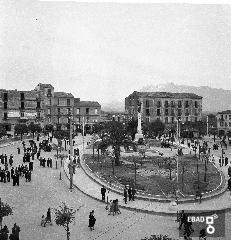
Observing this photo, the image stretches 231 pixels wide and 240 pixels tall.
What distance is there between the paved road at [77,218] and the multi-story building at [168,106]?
59.7 meters

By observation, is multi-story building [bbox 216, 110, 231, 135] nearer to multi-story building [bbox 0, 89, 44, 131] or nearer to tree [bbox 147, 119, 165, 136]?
tree [bbox 147, 119, 165, 136]

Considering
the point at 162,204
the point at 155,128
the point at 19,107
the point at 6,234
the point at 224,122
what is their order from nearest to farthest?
the point at 6,234
the point at 162,204
the point at 155,128
the point at 19,107
the point at 224,122

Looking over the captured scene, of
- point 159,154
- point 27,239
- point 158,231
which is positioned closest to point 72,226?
point 27,239

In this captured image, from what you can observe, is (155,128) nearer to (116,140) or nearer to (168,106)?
(168,106)

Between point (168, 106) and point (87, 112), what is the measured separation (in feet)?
63.8

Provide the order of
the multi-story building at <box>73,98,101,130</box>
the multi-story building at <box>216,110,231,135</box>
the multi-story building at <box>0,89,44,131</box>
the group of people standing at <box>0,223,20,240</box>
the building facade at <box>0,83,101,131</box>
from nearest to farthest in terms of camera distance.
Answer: the group of people standing at <box>0,223,20,240</box> < the multi-story building at <box>0,89,44,131</box> < the building facade at <box>0,83,101,131</box> < the multi-story building at <box>216,110,231,135</box> < the multi-story building at <box>73,98,101,130</box>

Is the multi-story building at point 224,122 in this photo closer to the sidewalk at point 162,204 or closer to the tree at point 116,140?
the tree at point 116,140

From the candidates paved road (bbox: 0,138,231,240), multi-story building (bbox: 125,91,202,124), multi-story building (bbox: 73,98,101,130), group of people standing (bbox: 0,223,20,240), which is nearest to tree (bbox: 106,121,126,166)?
paved road (bbox: 0,138,231,240)

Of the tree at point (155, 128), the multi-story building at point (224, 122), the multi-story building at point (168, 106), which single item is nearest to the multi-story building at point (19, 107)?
the multi-story building at point (168, 106)

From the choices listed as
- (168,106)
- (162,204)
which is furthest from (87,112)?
(162,204)

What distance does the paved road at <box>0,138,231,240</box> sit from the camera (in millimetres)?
15484

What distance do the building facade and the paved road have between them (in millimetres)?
51657

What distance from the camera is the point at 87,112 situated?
85375 mm

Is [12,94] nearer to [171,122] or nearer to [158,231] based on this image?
[171,122]
